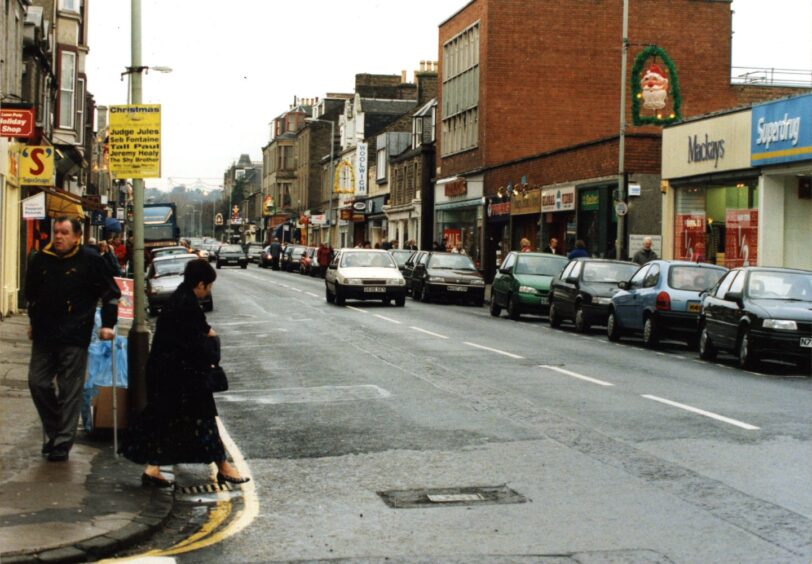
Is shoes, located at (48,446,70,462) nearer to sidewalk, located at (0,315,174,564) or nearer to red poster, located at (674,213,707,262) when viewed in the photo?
sidewalk, located at (0,315,174,564)

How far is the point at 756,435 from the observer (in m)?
10.8

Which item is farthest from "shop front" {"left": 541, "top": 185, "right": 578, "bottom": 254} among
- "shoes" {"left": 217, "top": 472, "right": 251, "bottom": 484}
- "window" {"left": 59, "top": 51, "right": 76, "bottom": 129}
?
"shoes" {"left": 217, "top": 472, "right": 251, "bottom": 484}

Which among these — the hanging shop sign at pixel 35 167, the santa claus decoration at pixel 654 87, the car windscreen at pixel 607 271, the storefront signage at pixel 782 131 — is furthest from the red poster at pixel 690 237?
the hanging shop sign at pixel 35 167

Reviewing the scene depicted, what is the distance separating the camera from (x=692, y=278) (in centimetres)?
2242

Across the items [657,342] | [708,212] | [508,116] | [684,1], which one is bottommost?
[657,342]

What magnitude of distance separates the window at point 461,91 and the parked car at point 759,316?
3834 centimetres

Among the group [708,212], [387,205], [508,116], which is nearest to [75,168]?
[508,116]

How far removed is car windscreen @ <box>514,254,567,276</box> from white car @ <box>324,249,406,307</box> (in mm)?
3985

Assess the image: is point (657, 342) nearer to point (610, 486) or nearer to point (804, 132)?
point (804, 132)

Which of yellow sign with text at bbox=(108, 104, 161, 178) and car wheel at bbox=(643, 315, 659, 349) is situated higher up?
yellow sign with text at bbox=(108, 104, 161, 178)

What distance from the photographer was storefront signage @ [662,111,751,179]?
1220 inches

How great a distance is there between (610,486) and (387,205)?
70.4 m

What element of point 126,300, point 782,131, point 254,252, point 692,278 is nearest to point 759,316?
point 692,278

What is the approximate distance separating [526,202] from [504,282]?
688 inches
